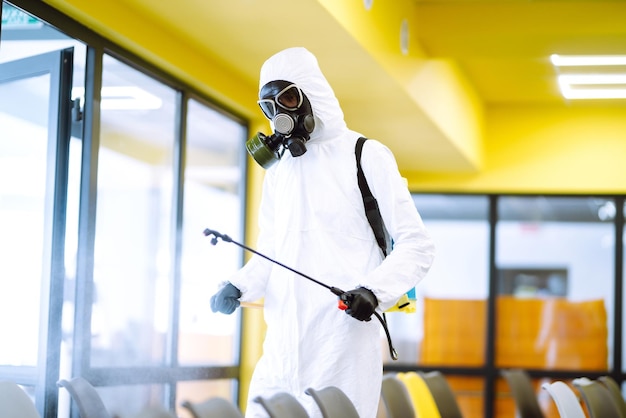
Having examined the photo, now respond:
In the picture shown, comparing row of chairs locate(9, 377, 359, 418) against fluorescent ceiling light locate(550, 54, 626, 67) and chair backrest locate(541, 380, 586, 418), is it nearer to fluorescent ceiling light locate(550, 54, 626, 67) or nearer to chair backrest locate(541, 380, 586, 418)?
chair backrest locate(541, 380, 586, 418)

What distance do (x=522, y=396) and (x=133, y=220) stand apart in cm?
199

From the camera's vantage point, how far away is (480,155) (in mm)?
8438

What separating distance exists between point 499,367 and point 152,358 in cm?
418

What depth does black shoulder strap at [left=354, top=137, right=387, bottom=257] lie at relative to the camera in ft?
10.2

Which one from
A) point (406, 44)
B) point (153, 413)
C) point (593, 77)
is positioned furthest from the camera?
point (593, 77)

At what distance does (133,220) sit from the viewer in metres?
4.96

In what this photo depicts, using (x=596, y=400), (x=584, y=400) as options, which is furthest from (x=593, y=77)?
(x=584, y=400)

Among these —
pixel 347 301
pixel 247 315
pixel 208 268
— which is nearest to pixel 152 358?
Result: pixel 208 268

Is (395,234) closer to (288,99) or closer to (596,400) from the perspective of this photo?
(288,99)

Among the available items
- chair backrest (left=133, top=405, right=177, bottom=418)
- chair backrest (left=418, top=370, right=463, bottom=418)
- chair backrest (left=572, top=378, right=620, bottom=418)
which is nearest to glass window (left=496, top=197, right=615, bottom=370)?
chair backrest (left=418, top=370, right=463, bottom=418)

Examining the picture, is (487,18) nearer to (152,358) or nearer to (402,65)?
(402,65)

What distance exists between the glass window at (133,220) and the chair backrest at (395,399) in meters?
1.29

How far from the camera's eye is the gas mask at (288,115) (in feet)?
10.2

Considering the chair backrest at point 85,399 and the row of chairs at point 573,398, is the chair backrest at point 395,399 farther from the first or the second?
the chair backrest at point 85,399
